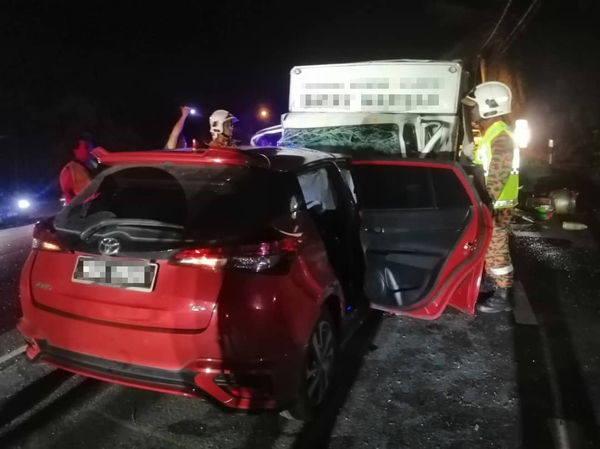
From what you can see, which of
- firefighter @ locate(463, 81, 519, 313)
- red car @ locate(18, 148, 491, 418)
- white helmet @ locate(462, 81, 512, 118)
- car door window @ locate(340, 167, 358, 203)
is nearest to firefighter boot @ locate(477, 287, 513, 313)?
firefighter @ locate(463, 81, 519, 313)

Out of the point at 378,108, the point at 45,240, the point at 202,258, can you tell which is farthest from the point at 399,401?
the point at 378,108

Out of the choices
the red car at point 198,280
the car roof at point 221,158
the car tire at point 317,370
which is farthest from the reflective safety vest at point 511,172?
the car tire at point 317,370

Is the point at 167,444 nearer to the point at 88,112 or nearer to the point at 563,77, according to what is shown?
the point at 88,112

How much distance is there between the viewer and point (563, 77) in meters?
25.0

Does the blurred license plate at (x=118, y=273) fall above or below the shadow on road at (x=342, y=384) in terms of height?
above

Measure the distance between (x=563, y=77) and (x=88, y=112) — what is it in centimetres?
2096

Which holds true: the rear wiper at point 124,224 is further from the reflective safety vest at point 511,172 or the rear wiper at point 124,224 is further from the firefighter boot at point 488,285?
the firefighter boot at point 488,285

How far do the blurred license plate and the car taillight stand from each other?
209mm

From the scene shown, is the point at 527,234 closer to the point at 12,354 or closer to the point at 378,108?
the point at 378,108

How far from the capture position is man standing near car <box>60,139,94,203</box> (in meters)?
5.36

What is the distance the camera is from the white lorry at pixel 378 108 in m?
6.49

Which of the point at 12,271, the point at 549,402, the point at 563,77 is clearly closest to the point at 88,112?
the point at 12,271

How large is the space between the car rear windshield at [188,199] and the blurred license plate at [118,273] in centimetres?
22

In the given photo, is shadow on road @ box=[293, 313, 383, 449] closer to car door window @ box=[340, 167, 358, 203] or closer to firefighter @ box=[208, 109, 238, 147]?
car door window @ box=[340, 167, 358, 203]
